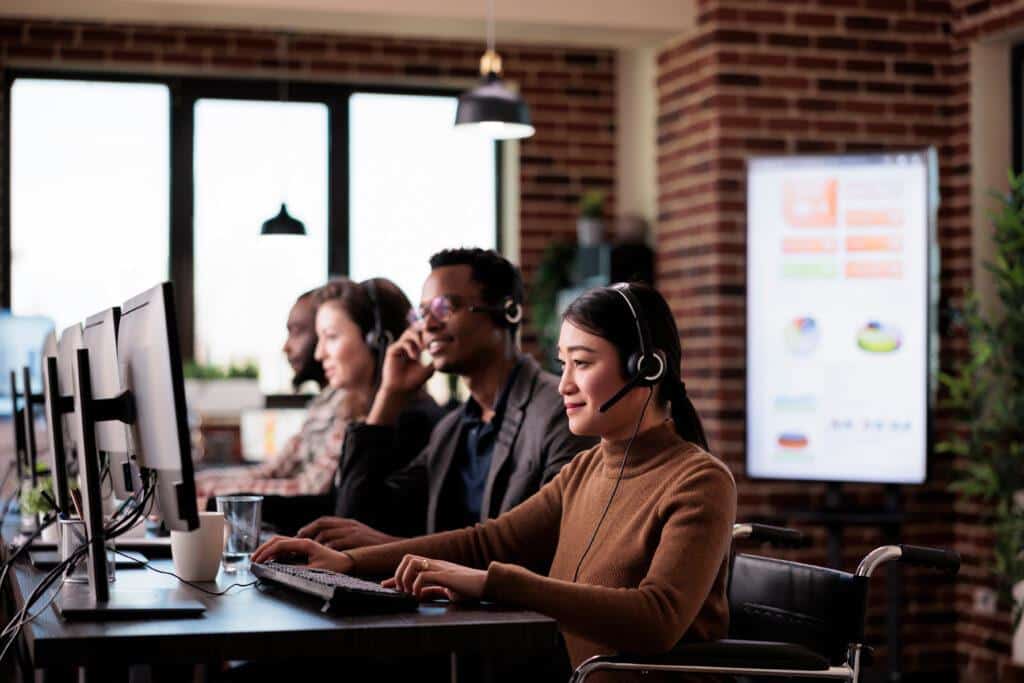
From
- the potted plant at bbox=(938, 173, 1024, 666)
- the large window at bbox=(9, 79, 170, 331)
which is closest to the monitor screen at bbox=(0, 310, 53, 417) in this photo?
the large window at bbox=(9, 79, 170, 331)

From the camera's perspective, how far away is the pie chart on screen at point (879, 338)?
5.02 metres


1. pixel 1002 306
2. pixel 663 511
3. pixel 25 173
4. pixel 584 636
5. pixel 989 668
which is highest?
pixel 25 173

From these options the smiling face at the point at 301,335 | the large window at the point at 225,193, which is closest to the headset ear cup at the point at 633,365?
the smiling face at the point at 301,335

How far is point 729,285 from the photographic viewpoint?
18.0 ft

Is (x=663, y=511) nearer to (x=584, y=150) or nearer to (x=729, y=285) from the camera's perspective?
(x=729, y=285)

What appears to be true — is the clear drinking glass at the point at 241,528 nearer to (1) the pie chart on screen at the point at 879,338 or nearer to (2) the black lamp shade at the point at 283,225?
(1) the pie chart on screen at the point at 879,338

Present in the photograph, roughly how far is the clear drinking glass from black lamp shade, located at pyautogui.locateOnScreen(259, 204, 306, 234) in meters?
3.71

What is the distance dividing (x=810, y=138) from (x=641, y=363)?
3.47 m

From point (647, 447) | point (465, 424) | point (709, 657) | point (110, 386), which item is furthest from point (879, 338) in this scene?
point (110, 386)

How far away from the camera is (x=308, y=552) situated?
245cm

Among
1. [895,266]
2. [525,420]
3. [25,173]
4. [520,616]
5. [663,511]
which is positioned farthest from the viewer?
[25,173]

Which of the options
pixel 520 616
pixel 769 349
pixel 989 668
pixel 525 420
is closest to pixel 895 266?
pixel 769 349

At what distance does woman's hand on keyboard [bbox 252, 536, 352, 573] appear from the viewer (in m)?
2.43

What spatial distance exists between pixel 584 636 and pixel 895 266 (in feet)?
10.7
